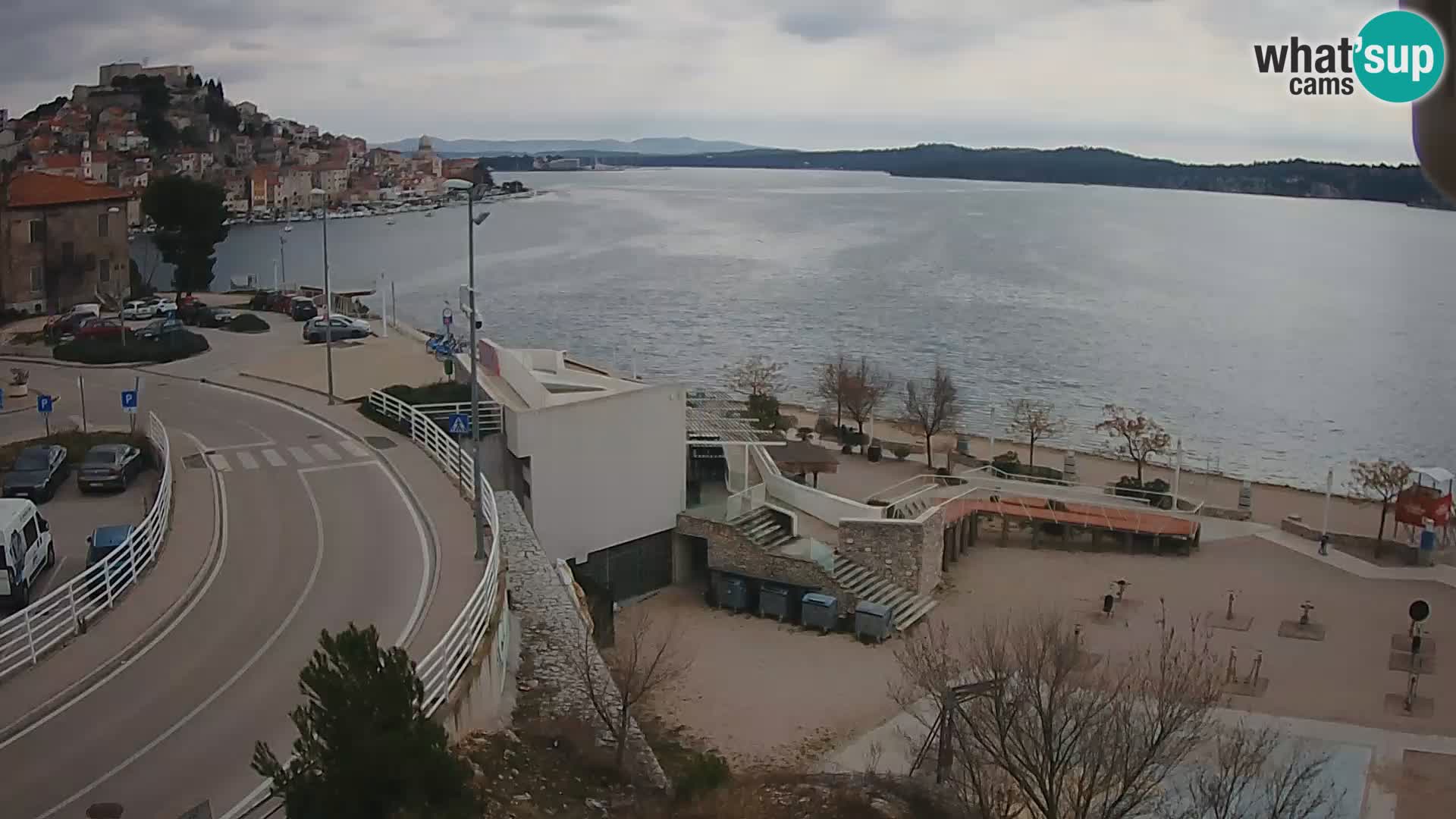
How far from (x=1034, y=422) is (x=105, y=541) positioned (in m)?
31.4

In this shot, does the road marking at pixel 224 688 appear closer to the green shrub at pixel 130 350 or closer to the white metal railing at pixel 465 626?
the white metal railing at pixel 465 626

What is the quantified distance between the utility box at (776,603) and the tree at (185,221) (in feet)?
124

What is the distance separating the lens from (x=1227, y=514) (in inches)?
1305

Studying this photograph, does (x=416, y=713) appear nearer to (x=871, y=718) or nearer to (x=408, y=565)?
(x=408, y=565)

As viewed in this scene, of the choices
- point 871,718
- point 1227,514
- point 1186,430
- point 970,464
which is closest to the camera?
point 871,718

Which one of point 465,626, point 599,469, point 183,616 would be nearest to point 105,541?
point 183,616

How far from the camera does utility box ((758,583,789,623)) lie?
23906mm

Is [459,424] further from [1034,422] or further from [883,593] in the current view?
[1034,422]

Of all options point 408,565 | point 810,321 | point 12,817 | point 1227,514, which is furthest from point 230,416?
point 810,321

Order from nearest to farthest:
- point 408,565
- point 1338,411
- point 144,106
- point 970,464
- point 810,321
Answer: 1. point 408,565
2. point 970,464
3. point 1338,411
4. point 810,321
5. point 144,106

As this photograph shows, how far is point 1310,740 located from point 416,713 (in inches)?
534

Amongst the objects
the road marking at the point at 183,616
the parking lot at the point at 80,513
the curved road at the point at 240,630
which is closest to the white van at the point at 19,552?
the parking lot at the point at 80,513

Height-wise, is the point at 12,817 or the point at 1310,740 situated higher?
the point at 12,817

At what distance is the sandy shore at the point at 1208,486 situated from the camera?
35.7m
